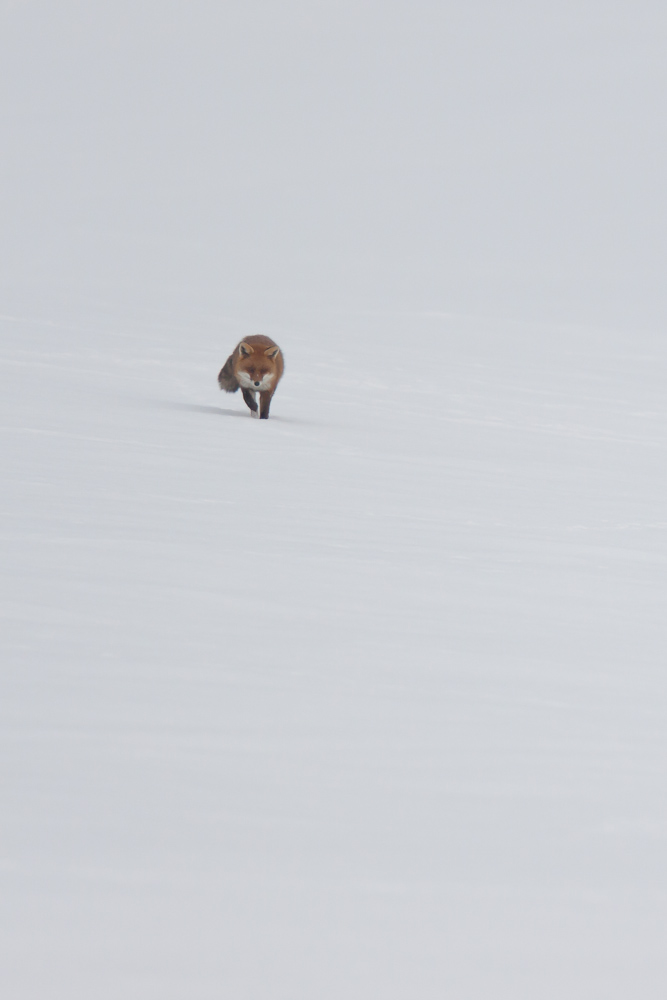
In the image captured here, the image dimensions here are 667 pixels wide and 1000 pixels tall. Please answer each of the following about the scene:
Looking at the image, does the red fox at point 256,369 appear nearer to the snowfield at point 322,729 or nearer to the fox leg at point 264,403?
the fox leg at point 264,403

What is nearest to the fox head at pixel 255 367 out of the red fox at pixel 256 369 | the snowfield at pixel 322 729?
the red fox at pixel 256 369

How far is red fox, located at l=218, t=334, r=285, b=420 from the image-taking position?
8812 millimetres

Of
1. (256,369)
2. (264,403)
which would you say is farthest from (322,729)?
(264,403)

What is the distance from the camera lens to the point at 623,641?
4133 mm

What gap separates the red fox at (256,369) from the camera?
8.81 metres

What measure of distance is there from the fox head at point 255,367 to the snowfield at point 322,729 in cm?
169

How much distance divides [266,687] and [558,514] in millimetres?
3077

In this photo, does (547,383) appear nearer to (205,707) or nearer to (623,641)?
(623,641)

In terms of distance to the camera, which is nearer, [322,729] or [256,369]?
[322,729]

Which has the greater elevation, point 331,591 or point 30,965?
point 331,591

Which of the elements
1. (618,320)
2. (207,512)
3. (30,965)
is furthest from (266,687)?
(618,320)

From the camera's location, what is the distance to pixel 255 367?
8.80 m

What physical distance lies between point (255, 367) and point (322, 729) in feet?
18.9

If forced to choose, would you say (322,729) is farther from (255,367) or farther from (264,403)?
(264,403)
